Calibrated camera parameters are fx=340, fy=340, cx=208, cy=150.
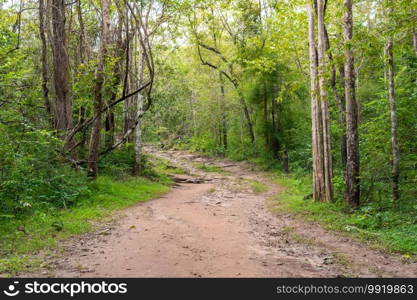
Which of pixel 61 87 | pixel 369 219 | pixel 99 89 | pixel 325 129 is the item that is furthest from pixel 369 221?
pixel 61 87

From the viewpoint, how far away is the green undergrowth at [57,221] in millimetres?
5490

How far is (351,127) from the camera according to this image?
877 centimetres

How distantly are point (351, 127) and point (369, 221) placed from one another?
7.95 feet

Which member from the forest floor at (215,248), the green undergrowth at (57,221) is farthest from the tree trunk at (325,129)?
the green undergrowth at (57,221)

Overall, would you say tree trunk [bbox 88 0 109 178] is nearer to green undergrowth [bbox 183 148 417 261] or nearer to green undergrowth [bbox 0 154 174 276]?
green undergrowth [bbox 0 154 174 276]

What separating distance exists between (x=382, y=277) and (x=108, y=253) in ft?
14.2

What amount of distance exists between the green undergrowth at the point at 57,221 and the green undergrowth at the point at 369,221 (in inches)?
197

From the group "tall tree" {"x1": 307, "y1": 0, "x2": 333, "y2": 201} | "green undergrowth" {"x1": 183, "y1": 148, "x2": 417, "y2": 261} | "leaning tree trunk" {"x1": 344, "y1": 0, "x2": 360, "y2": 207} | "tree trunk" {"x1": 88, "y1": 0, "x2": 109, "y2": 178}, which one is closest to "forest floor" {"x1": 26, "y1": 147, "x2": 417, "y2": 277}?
"green undergrowth" {"x1": 183, "y1": 148, "x2": 417, "y2": 261}

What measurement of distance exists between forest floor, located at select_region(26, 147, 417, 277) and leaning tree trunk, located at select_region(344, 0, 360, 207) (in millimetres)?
1559

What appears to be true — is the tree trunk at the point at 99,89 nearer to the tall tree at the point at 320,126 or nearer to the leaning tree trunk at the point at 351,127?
the tall tree at the point at 320,126

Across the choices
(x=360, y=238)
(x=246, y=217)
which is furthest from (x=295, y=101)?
(x=360, y=238)

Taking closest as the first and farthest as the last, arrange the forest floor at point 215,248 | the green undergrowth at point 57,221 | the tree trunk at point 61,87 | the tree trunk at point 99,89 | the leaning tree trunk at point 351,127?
the forest floor at point 215,248, the green undergrowth at point 57,221, the leaning tree trunk at point 351,127, the tree trunk at point 99,89, the tree trunk at point 61,87

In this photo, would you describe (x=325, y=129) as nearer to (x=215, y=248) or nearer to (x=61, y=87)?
(x=215, y=248)

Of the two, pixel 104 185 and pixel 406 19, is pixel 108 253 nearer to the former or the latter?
pixel 104 185
